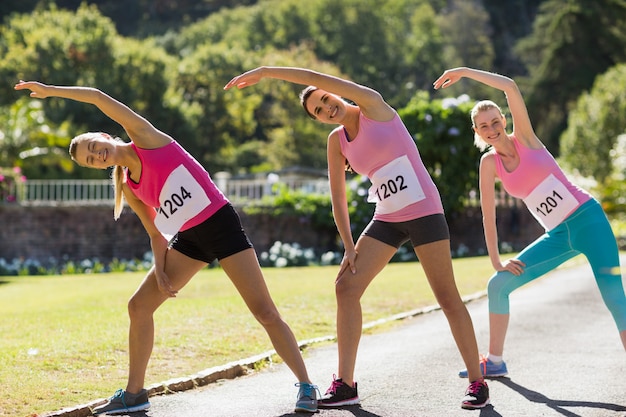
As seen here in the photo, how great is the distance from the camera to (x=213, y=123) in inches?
2126

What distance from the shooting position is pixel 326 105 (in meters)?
6.16

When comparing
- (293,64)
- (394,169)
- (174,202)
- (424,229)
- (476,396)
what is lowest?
(476,396)

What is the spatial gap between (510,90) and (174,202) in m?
2.19

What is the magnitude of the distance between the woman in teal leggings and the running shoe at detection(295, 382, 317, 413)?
1.63m

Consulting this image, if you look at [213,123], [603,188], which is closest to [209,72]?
[213,123]

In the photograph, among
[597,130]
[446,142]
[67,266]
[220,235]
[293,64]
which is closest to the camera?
[220,235]

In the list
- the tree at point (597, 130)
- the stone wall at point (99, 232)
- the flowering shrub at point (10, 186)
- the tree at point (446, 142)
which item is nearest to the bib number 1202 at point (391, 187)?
the tree at point (446, 142)

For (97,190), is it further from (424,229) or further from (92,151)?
(424,229)

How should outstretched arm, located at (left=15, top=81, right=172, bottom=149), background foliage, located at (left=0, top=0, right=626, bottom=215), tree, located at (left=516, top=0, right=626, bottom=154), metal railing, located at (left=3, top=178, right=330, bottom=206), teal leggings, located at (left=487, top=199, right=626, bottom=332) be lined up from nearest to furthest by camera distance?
outstretched arm, located at (left=15, top=81, right=172, bottom=149) → teal leggings, located at (left=487, top=199, right=626, bottom=332) → metal railing, located at (left=3, top=178, right=330, bottom=206) → background foliage, located at (left=0, top=0, right=626, bottom=215) → tree, located at (left=516, top=0, right=626, bottom=154)

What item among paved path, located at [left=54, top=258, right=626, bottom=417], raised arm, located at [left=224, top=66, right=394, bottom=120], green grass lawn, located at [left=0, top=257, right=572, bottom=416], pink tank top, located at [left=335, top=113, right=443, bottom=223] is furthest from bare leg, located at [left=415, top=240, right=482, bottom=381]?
green grass lawn, located at [left=0, top=257, right=572, bottom=416]

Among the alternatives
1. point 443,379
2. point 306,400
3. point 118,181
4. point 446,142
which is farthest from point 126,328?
point 446,142

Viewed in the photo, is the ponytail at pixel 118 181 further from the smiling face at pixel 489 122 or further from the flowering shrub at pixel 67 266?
the flowering shrub at pixel 67 266

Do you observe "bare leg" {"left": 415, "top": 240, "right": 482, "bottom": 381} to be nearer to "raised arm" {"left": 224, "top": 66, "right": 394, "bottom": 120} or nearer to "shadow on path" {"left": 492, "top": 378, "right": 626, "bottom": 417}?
"shadow on path" {"left": 492, "top": 378, "right": 626, "bottom": 417}

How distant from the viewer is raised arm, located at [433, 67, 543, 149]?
655 cm
